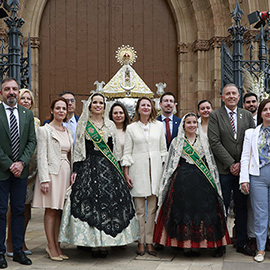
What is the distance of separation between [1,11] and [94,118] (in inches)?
130

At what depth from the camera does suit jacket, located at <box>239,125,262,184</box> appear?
15.0 feet

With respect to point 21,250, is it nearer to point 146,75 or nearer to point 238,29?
point 238,29

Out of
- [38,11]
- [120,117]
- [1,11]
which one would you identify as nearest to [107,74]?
[38,11]

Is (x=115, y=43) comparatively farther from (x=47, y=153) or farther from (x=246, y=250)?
(x=246, y=250)

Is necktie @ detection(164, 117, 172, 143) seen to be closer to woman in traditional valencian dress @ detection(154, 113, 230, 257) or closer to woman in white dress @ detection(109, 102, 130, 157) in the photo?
woman in white dress @ detection(109, 102, 130, 157)

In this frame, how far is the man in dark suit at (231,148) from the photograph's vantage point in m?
4.80

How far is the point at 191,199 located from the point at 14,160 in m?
1.76

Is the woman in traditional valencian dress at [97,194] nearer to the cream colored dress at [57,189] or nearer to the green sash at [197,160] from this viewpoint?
the cream colored dress at [57,189]

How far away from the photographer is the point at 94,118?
484 cm

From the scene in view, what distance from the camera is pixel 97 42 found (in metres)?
11.1

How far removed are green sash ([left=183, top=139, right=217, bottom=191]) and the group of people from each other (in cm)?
1

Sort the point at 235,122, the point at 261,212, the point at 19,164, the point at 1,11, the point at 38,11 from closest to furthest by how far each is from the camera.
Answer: the point at 19,164 → the point at 261,212 → the point at 235,122 → the point at 1,11 → the point at 38,11

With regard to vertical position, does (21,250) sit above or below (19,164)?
below

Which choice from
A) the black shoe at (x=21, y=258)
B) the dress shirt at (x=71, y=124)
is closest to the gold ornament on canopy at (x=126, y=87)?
the dress shirt at (x=71, y=124)
